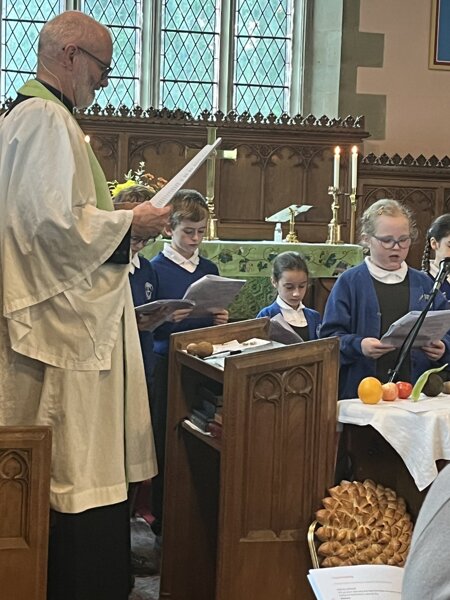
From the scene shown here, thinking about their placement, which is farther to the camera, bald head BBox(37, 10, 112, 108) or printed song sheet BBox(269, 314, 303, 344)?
printed song sheet BBox(269, 314, 303, 344)

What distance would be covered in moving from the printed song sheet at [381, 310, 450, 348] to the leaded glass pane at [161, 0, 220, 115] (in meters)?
6.42

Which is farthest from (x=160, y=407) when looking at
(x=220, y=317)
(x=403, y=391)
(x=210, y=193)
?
(x=210, y=193)

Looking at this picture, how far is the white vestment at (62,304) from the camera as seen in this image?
2.77m

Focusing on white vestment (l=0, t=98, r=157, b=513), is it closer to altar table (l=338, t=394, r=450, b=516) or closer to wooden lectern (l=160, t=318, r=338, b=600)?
wooden lectern (l=160, t=318, r=338, b=600)

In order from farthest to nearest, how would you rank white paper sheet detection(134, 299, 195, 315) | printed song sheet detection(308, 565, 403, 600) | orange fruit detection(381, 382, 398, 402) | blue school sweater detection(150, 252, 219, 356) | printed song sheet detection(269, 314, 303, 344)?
blue school sweater detection(150, 252, 219, 356) → printed song sheet detection(269, 314, 303, 344) → white paper sheet detection(134, 299, 195, 315) → orange fruit detection(381, 382, 398, 402) → printed song sheet detection(308, 565, 403, 600)

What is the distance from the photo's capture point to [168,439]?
326cm

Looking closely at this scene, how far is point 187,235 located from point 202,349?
1.21 metres

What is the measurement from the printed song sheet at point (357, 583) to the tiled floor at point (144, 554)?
54.6 inches

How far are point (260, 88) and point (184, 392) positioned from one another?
269 inches

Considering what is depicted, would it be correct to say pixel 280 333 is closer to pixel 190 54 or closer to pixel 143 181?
pixel 143 181

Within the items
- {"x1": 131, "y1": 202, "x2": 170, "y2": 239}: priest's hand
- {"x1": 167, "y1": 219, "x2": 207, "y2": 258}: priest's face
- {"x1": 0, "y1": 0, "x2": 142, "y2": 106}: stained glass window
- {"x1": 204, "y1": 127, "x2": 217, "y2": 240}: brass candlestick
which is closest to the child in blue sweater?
{"x1": 167, "y1": 219, "x2": 207, "y2": 258}: priest's face

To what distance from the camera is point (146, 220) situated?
2.83 meters

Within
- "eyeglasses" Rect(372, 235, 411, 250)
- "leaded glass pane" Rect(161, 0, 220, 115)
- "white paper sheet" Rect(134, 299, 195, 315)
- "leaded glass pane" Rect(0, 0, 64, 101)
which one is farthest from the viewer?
"leaded glass pane" Rect(161, 0, 220, 115)

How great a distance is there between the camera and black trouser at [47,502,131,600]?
2.87m
